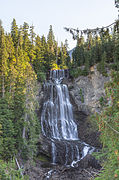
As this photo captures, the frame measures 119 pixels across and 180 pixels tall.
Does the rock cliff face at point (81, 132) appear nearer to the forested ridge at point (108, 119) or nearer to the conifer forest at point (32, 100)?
the conifer forest at point (32, 100)

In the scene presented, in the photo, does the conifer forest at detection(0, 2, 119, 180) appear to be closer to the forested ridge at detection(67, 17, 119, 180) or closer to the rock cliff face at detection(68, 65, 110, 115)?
the forested ridge at detection(67, 17, 119, 180)

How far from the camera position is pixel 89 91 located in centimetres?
2686

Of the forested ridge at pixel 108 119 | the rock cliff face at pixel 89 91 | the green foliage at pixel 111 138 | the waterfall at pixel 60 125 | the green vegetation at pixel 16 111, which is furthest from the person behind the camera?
the rock cliff face at pixel 89 91

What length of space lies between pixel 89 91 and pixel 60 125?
8.19 m

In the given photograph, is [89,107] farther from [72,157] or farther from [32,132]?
[32,132]

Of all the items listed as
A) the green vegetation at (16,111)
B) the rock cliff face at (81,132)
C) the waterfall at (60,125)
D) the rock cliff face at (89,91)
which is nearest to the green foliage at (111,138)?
the green vegetation at (16,111)

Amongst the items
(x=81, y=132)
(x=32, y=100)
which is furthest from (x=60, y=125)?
(x=32, y=100)

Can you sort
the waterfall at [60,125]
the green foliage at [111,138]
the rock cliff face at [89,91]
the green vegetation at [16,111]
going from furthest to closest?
the rock cliff face at [89,91]
the waterfall at [60,125]
the green vegetation at [16,111]
the green foliage at [111,138]

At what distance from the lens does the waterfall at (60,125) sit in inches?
729

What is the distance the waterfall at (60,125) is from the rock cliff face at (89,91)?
5.96 feet

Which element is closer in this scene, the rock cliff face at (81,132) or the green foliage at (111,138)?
the green foliage at (111,138)

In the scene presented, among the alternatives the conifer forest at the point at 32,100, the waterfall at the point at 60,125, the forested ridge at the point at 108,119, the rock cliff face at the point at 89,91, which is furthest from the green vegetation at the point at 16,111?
the rock cliff face at the point at 89,91

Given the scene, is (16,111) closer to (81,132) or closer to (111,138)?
(81,132)

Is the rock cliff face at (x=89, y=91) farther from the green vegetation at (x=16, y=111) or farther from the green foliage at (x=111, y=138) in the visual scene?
the green foliage at (x=111, y=138)
